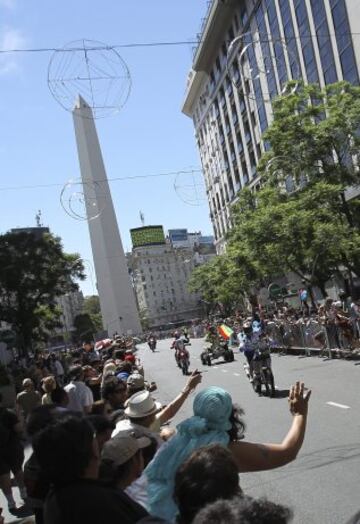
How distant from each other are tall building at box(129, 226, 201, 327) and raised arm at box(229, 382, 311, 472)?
15380 centimetres

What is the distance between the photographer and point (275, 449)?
3508 mm

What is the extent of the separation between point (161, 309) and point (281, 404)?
502 ft

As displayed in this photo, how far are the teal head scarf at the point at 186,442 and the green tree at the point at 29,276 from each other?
37150 mm

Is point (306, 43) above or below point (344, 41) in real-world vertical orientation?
above

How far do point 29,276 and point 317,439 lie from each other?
112 feet

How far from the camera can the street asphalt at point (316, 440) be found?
5.75 metres

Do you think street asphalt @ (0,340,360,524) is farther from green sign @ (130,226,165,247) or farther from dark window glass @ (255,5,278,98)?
green sign @ (130,226,165,247)

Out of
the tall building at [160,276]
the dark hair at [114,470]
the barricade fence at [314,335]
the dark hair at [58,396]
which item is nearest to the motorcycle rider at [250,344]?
the barricade fence at [314,335]

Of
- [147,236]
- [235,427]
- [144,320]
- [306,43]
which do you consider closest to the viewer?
[235,427]

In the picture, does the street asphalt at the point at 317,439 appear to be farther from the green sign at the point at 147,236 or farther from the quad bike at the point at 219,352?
the green sign at the point at 147,236

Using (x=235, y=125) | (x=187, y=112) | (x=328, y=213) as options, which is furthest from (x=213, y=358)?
(x=187, y=112)

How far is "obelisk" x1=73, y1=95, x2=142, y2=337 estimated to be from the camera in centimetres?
8962

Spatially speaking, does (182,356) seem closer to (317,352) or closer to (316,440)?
(317,352)

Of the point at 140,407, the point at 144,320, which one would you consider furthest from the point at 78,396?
the point at 144,320
